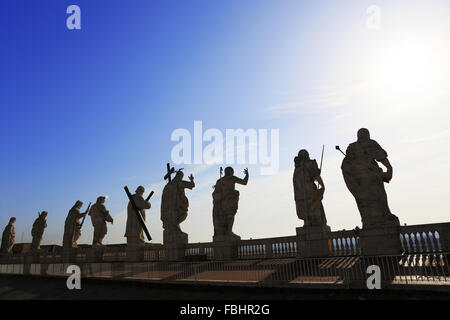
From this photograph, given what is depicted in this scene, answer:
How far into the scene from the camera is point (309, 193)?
11969 mm

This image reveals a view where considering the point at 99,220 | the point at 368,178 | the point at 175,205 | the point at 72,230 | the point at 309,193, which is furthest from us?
the point at 72,230

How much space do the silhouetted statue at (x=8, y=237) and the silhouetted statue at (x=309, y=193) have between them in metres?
25.0

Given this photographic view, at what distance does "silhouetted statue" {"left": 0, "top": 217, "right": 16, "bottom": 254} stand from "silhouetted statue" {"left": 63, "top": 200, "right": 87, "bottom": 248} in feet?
28.3

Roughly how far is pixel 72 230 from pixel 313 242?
53.8 feet

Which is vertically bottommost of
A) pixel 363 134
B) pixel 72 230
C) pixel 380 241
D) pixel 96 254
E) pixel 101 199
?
pixel 96 254

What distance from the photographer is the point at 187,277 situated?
959cm


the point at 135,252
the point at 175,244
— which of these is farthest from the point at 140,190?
the point at 175,244

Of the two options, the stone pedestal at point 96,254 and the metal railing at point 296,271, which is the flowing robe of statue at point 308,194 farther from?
Result: the stone pedestal at point 96,254

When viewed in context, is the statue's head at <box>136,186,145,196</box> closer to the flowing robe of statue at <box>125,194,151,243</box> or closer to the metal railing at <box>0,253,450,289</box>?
the flowing robe of statue at <box>125,194,151,243</box>

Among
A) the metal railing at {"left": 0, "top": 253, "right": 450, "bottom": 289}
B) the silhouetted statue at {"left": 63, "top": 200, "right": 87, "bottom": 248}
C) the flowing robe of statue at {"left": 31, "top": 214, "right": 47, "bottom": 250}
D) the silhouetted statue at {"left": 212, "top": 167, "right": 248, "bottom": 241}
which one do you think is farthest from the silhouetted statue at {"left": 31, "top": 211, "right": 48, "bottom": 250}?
the silhouetted statue at {"left": 212, "top": 167, "right": 248, "bottom": 241}

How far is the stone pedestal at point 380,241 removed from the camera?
9531 millimetres

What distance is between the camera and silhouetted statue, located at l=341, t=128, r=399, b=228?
1018 cm

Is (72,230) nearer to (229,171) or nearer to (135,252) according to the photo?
(135,252)
